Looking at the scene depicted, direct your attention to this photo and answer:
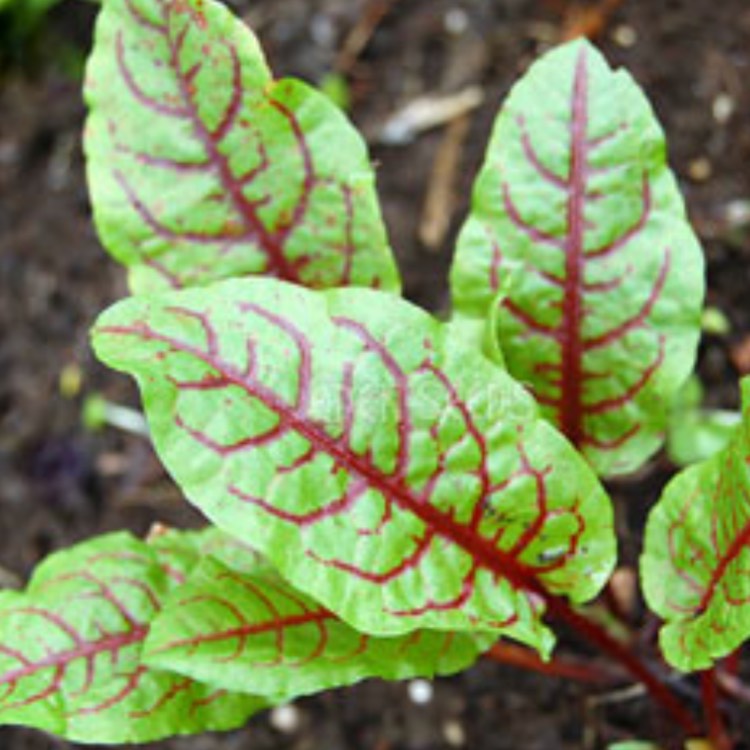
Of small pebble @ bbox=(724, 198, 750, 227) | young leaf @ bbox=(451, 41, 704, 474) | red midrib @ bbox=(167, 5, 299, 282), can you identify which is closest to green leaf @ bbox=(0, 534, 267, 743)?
red midrib @ bbox=(167, 5, 299, 282)

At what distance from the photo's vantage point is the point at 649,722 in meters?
1.74

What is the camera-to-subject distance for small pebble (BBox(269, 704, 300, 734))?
1.94 meters

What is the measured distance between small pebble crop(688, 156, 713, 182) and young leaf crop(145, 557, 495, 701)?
1105 millimetres

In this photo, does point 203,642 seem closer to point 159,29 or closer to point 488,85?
point 159,29

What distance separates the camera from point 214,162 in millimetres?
1425

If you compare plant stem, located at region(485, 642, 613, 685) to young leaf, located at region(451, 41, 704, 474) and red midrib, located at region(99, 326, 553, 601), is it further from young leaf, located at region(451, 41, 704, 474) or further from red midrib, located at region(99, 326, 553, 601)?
young leaf, located at region(451, 41, 704, 474)

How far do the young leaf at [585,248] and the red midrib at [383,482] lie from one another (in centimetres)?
28

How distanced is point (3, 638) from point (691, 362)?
2.92 feet

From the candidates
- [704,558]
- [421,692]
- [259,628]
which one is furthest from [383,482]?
[421,692]

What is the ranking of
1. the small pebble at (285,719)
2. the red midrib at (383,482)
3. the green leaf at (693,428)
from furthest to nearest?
the small pebble at (285,719) < the green leaf at (693,428) < the red midrib at (383,482)

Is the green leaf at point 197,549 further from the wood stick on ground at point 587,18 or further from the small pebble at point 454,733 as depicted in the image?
the wood stick on ground at point 587,18

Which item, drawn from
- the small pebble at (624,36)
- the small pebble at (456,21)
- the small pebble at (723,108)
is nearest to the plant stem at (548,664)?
the small pebble at (723,108)

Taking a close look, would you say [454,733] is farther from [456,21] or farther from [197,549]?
[456,21]

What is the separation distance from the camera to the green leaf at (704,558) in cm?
119
